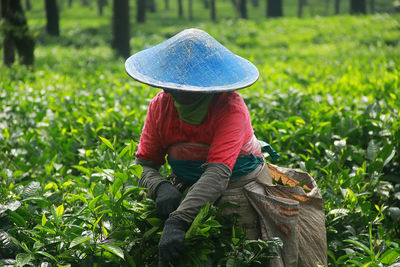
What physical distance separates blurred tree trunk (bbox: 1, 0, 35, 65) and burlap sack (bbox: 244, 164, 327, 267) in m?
7.39

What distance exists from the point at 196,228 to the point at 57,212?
723 millimetres

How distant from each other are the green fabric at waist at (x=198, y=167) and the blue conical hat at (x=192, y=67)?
427mm

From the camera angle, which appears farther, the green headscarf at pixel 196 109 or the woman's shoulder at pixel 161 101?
the woman's shoulder at pixel 161 101

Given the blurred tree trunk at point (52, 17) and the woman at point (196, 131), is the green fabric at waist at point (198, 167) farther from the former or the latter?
the blurred tree trunk at point (52, 17)

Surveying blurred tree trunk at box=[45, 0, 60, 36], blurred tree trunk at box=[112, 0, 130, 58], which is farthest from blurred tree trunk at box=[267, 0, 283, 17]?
blurred tree trunk at box=[112, 0, 130, 58]

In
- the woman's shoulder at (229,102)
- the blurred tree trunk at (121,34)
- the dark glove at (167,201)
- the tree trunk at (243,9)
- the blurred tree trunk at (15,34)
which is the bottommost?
the tree trunk at (243,9)

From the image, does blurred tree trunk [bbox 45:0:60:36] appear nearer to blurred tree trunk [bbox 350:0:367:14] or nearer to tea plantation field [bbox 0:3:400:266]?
tea plantation field [bbox 0:3:400:266]

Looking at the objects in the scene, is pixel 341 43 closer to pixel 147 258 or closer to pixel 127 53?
pixel 127 53

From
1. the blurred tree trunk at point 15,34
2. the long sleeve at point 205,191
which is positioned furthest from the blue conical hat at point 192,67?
the blurred tree trunk at point 15,34

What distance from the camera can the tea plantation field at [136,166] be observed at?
2207 mm

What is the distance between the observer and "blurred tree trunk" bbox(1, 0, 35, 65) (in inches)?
337

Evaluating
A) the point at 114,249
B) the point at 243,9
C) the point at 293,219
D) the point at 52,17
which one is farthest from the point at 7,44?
the point at 243,9

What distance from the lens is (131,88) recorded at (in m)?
6.06

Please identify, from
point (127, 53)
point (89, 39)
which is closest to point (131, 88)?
point (127, 53)
